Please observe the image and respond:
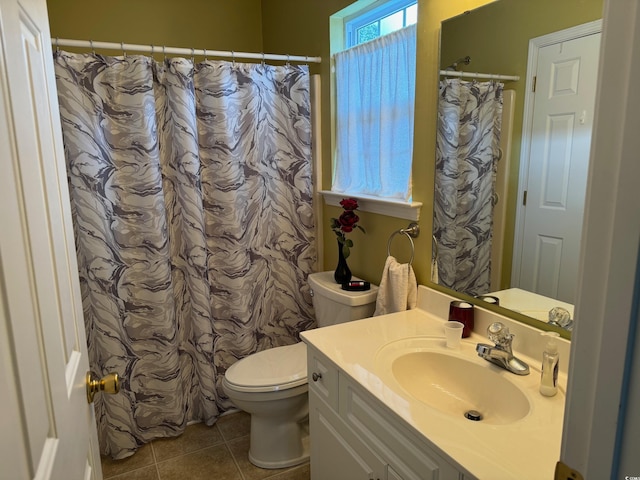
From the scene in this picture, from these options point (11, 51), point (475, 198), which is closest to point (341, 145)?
point (475, 198)

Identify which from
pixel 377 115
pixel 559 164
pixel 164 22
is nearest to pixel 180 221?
pixel 377 115

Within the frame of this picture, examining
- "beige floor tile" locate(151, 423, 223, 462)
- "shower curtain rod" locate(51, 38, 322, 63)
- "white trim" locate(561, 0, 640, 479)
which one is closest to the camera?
"white trim" locate(561, 0, 640, 479)

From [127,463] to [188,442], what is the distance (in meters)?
0.29

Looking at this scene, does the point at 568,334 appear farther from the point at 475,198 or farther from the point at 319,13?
the point at 319,13

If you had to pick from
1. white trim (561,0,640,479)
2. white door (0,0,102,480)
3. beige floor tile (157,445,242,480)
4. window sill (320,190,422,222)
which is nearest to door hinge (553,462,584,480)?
white trim (561,0,640,479)

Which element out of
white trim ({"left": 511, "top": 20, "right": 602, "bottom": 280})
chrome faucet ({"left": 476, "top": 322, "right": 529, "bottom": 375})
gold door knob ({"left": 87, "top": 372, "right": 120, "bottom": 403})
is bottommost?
chrome faucet ({"left": 476, "top": 322, "right": 529, "bottom": 375})

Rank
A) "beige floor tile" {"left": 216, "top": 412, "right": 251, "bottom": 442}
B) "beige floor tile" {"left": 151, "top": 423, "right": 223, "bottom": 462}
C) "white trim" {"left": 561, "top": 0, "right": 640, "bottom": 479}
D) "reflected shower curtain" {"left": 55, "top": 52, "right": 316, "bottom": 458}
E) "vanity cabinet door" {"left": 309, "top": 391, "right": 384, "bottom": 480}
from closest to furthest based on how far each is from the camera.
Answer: "white trim" {"left": 561, "top": 0, "right": 640, "bottom": 479}, "vanity cabinet door" {"left": 309, "top": 391, "right": 384, "bottom": 480}, "reflected shower curtain" {"left": 55, "top": 52, "right": 316, "bottom": 458}, "beige floor tile" {"left": 151, "top": 423, "right": 223, "bottom": 462}, "beige floor tile" {"left": 216, "top": 412, "right": 251, "bottom": 442}

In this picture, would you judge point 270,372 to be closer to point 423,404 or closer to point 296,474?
point 296,474

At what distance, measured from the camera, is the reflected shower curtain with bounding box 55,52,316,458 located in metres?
1.98

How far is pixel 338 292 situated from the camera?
2.03m

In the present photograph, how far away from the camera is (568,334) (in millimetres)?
1280

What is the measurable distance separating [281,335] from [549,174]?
5.62 ft

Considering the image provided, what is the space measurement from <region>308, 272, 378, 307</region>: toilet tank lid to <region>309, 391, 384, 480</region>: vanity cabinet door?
1.58 feet

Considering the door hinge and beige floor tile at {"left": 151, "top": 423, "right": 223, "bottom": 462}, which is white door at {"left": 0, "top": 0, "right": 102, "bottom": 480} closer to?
the door hinge
